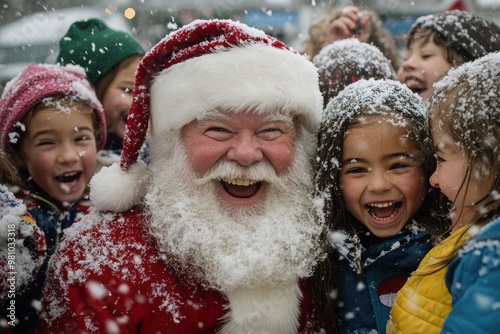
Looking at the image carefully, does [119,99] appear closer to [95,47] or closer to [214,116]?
[95,47]

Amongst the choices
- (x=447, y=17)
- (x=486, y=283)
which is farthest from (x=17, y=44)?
(x=486, y=283)

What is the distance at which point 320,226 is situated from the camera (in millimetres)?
2820

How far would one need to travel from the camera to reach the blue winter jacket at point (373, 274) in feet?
8.79

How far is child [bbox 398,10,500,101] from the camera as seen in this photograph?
12.5ft

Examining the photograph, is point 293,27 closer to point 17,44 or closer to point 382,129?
point 17,44

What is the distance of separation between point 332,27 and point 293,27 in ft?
34.4

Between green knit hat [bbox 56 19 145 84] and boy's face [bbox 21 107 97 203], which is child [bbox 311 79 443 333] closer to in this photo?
boy's face [bbox 21 107 97 203]

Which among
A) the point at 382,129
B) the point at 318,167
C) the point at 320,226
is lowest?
the point at 320,226

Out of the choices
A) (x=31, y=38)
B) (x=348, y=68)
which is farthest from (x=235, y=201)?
(x=31, y=38)

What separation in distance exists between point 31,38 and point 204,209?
35.9 ft

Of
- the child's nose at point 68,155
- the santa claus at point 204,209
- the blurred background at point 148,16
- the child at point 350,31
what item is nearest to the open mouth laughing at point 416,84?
the child at point 350,31

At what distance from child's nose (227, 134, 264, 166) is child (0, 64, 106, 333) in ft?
3.92

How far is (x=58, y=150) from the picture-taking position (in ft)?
11.3

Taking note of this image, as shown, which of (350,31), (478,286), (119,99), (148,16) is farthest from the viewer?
(148,16)
